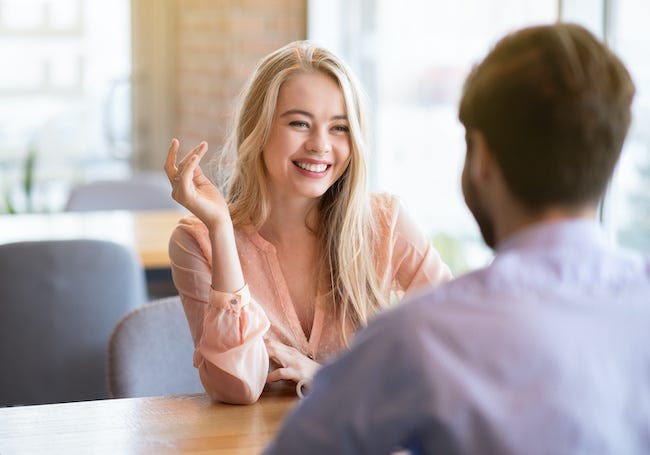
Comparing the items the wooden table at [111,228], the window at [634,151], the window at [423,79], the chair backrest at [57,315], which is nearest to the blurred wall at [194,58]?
the window at [423,79]

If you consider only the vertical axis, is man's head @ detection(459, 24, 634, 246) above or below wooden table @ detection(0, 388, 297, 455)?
above

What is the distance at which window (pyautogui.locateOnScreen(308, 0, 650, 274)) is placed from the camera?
4.21 m

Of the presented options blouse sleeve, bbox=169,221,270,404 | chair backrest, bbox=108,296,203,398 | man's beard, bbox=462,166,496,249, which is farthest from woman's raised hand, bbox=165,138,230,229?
man's beard, bbox=462,166,496,249

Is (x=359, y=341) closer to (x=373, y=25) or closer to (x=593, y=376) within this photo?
(x=593, y=376)

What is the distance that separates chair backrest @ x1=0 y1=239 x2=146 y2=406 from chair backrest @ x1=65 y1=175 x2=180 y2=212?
4.98 ft

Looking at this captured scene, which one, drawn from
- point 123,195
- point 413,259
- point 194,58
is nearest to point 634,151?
point 413,259

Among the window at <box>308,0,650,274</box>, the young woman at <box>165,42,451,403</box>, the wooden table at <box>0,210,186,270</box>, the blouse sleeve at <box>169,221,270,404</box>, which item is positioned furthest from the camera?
the window at <box>308,0,650,274</box>

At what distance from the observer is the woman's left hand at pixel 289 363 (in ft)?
6.21

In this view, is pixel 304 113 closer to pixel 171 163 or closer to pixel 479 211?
pixel 171 163

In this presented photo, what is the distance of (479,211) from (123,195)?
137 inches

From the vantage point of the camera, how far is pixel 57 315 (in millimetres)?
2820

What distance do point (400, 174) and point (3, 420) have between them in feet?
10.8

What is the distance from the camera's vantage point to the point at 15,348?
2.80m

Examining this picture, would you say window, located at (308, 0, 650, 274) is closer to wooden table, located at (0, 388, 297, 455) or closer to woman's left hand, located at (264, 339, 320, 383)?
woman's left hand, located at (264, 339, 320, 383)
